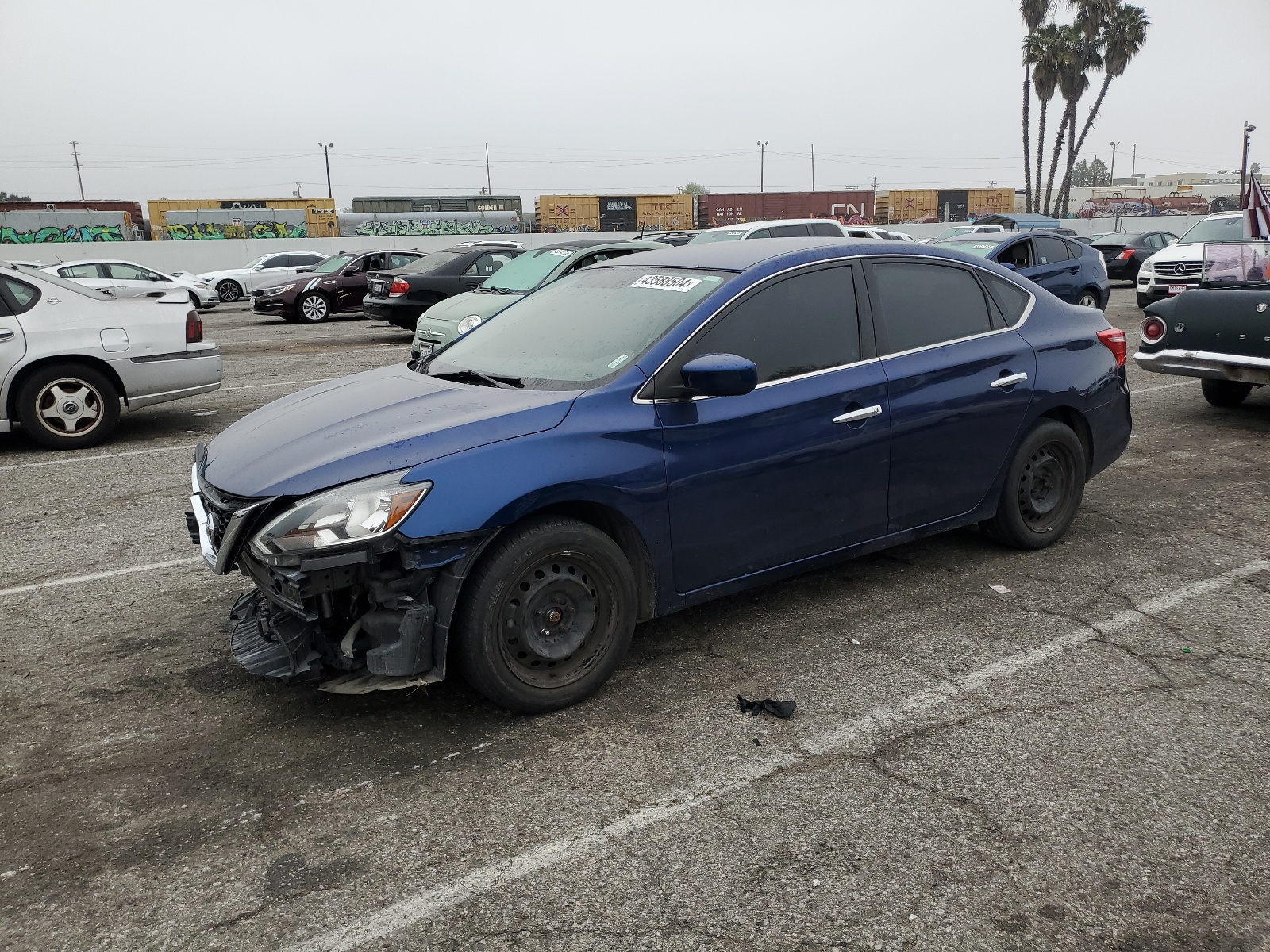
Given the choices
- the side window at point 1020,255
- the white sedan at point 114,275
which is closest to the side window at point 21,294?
the side window at point 1020,255

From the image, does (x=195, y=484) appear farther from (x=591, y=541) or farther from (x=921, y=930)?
(x=921, y=930)

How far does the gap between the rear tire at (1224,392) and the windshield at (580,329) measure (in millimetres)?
7250

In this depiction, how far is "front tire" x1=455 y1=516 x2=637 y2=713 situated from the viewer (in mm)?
3408

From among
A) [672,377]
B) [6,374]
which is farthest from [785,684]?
[6,374]

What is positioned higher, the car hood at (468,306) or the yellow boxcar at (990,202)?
the yellow boxcar at (990,202)

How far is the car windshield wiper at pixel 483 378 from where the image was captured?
13.4 feet

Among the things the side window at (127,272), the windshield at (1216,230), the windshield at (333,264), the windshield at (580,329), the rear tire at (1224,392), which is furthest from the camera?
the windshield at (333,264)

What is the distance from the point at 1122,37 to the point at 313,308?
4427 centimetres

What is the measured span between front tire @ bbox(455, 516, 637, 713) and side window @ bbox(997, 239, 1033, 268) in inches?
511

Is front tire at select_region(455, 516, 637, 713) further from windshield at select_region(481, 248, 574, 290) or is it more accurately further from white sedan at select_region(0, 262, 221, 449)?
windshield at select_region(481, 248, 574, 290)

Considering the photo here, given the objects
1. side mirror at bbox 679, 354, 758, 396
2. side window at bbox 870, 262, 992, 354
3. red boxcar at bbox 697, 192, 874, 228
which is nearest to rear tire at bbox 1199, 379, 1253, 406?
side window at bbox 870, 262, 992, 354

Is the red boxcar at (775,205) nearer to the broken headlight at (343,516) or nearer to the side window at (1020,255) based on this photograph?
the side window at (1020,255)

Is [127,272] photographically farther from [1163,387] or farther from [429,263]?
[1163,387]

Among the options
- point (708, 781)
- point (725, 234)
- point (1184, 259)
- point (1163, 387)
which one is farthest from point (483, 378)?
point (1184, 259)
